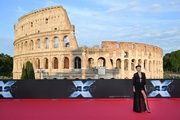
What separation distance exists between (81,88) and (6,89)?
17.3ft

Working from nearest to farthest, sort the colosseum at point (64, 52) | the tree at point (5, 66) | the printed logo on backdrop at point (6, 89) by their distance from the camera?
the printed logo on backdrop at point (6, 89)
the colosseum at point (64, 52)
the tree at point (5, 66)

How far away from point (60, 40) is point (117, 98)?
2739 cm

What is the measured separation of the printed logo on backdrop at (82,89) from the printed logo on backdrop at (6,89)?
4.15 m

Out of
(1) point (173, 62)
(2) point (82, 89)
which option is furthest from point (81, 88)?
(1) point (173, 62)

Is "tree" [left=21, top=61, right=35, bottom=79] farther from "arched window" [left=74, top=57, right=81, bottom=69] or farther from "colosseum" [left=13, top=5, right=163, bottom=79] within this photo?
"arched window" [left=74, top=57, right=81, bottom=69]

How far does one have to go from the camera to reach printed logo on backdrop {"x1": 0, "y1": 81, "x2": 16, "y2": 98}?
15820 mm

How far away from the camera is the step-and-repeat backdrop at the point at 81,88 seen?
15906 millimetres

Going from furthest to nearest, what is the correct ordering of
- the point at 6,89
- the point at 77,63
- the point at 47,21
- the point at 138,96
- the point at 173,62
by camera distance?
the point at 173,62 < the point at 47,21 < the point at 77,63 < the point at 6,89 < the point at 138,96

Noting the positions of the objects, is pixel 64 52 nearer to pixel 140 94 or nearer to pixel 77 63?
pixel 77 63

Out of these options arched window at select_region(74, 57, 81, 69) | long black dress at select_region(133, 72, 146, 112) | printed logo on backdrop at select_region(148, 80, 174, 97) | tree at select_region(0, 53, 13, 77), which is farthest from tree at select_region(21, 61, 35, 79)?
tree at select_region(0, 53, 13, 77)

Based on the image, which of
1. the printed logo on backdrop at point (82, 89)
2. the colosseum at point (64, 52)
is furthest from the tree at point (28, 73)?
the printed logo on backdrop at point (82, 89)

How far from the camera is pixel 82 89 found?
52.8 feet

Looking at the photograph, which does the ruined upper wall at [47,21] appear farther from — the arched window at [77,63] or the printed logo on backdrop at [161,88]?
the printed logo on backdrop at [161,88]

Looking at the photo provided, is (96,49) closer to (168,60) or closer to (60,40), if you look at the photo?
(60,40)
